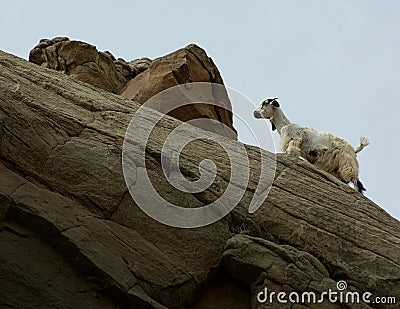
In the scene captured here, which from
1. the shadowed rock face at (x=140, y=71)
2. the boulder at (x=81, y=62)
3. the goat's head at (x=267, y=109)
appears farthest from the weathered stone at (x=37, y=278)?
the boulder at (x=81, y=62)

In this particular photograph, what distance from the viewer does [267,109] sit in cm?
1989

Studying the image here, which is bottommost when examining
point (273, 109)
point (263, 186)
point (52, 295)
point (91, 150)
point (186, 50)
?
point (52, 295)

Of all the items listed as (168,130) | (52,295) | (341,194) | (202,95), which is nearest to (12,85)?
(168,130)

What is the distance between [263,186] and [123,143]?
297 centimetres

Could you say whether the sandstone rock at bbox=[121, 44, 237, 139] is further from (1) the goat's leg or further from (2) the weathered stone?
(2) the weathered stone

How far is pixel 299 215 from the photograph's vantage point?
13.3 meters

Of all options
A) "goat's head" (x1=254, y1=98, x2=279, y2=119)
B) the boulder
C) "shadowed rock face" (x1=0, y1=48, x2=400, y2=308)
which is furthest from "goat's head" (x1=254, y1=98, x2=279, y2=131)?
the boulder

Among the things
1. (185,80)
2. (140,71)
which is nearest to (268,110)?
(185,80)

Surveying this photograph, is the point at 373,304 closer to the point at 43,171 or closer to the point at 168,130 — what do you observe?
the point at 168,130

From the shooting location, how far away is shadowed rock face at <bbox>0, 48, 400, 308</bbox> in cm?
1093

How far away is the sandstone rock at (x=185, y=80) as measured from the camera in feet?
71.3

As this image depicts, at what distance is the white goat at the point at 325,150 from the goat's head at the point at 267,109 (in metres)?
0.96

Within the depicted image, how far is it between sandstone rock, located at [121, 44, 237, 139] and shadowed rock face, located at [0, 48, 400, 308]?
726cm

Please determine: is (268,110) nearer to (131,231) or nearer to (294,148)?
(294,148)
